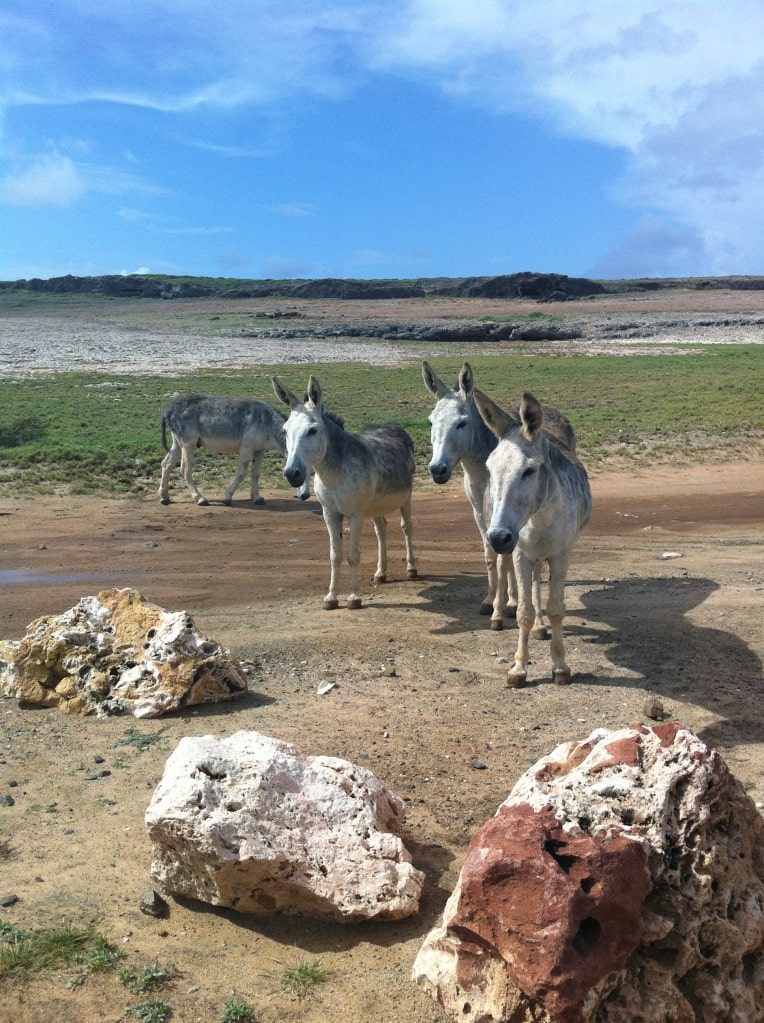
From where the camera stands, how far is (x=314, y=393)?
10586 millimetres

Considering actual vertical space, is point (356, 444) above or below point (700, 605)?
above

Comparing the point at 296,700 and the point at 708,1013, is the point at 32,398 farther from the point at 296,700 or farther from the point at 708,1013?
the point at 708,1013

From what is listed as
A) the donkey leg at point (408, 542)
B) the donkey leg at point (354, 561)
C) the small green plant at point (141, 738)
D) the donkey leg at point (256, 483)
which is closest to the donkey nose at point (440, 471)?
the donkey leg at point (354, 561)

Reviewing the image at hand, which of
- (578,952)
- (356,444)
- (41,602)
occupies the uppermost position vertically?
(356,444)

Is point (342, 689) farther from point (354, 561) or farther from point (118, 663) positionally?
point (354, 561)

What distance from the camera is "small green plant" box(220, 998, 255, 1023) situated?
4.18 metres

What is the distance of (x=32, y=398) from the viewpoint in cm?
3030

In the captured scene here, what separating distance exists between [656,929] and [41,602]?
8.80 meters

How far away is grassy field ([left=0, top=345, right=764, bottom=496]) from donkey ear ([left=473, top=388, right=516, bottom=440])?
1150 centimetres

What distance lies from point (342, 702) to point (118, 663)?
6.09ft

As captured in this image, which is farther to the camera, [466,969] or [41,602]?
[41,602]

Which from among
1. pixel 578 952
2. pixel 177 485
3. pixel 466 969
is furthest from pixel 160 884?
pixel 177 485

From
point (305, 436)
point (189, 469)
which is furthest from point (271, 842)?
point (189, 469)

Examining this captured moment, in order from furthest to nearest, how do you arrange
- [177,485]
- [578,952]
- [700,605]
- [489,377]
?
1. [489,377]
2. [177,485]
3. [700,605]
4. [578,952]
